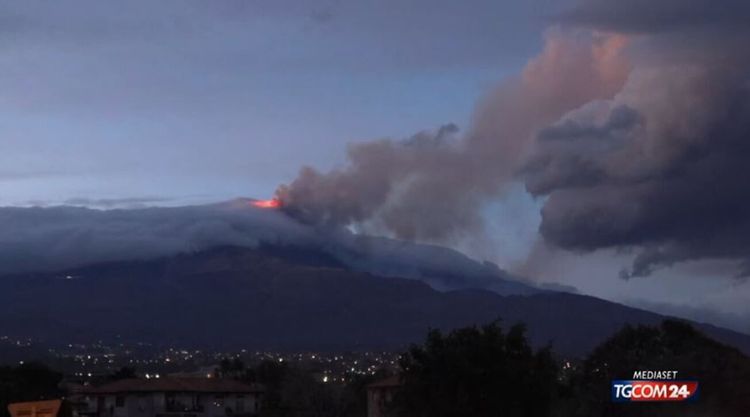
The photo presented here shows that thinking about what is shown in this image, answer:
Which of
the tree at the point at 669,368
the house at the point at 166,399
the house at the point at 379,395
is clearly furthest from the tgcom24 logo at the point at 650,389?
the house at the point at 166,399

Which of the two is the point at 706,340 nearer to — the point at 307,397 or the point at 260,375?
the point at 307,397

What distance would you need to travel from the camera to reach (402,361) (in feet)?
239

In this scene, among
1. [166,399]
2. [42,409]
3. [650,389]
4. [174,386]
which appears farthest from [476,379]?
[42,409]

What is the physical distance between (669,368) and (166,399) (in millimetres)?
41744

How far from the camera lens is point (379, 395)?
99562 mm

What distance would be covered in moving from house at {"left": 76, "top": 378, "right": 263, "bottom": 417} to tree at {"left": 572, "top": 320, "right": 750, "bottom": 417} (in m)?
27.8

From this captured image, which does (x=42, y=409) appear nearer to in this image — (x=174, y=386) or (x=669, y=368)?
(x=669, y=368)

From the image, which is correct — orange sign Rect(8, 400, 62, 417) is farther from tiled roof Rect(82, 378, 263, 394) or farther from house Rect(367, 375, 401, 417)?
tiled roof Rect(82, 378, 263, 394)

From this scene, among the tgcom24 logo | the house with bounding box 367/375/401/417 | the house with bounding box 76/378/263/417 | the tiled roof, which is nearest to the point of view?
the tgcom24 logo

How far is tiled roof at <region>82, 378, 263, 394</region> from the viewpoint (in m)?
99.5

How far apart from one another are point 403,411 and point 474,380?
13.1 ft

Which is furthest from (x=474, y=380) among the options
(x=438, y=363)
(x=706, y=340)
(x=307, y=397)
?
(x=307, y=397)

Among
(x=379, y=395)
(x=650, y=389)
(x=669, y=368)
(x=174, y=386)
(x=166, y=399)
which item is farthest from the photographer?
(x=174, y=386)

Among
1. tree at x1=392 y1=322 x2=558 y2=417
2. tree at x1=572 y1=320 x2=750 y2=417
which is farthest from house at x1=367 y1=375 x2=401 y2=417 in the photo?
tree at x1=392 y1=322 x2=558 y2=417
